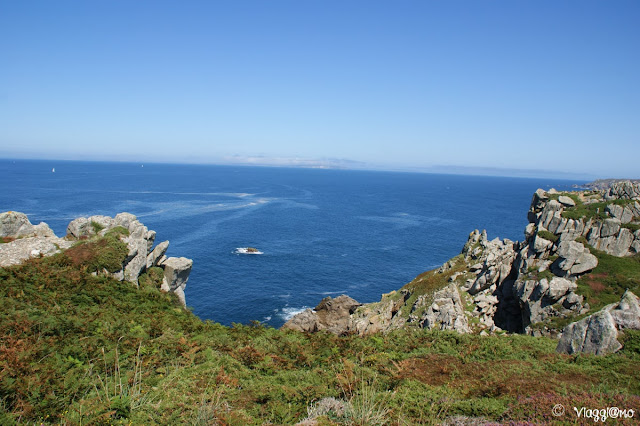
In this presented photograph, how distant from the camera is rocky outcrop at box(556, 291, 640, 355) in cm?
1817

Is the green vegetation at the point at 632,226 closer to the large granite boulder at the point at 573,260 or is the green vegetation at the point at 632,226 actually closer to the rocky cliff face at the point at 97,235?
the large granite boulder at the point at 573,260

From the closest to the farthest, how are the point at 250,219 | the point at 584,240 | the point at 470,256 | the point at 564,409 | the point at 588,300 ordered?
the point at 564,409 → the point at 588,300 → the point at 584,240 → the point at 470,256 → the point at 250,219

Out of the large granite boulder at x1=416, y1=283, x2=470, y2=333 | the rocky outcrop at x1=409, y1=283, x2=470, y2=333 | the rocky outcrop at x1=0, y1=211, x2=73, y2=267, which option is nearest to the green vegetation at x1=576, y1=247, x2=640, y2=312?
the large granite boulder at x1=416, y1=283, x2=470, y2=333

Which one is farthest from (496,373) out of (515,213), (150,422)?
(515,213)

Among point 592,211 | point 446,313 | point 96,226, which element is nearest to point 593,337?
point 446,313

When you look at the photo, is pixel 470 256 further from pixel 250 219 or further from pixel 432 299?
pixel 250 219

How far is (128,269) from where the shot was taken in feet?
101

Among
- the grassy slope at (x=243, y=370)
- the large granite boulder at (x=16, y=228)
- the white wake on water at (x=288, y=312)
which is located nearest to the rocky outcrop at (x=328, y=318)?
the white wake on water at (x=288, y=312)

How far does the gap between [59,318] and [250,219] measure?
98547 mm

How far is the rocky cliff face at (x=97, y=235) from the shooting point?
92.6 ft

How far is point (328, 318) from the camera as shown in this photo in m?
51.2

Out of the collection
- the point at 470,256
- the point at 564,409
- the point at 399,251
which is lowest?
the point at 399,251

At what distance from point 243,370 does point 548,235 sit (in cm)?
3345

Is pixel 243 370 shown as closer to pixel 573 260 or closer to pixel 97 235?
pixel 97 235
